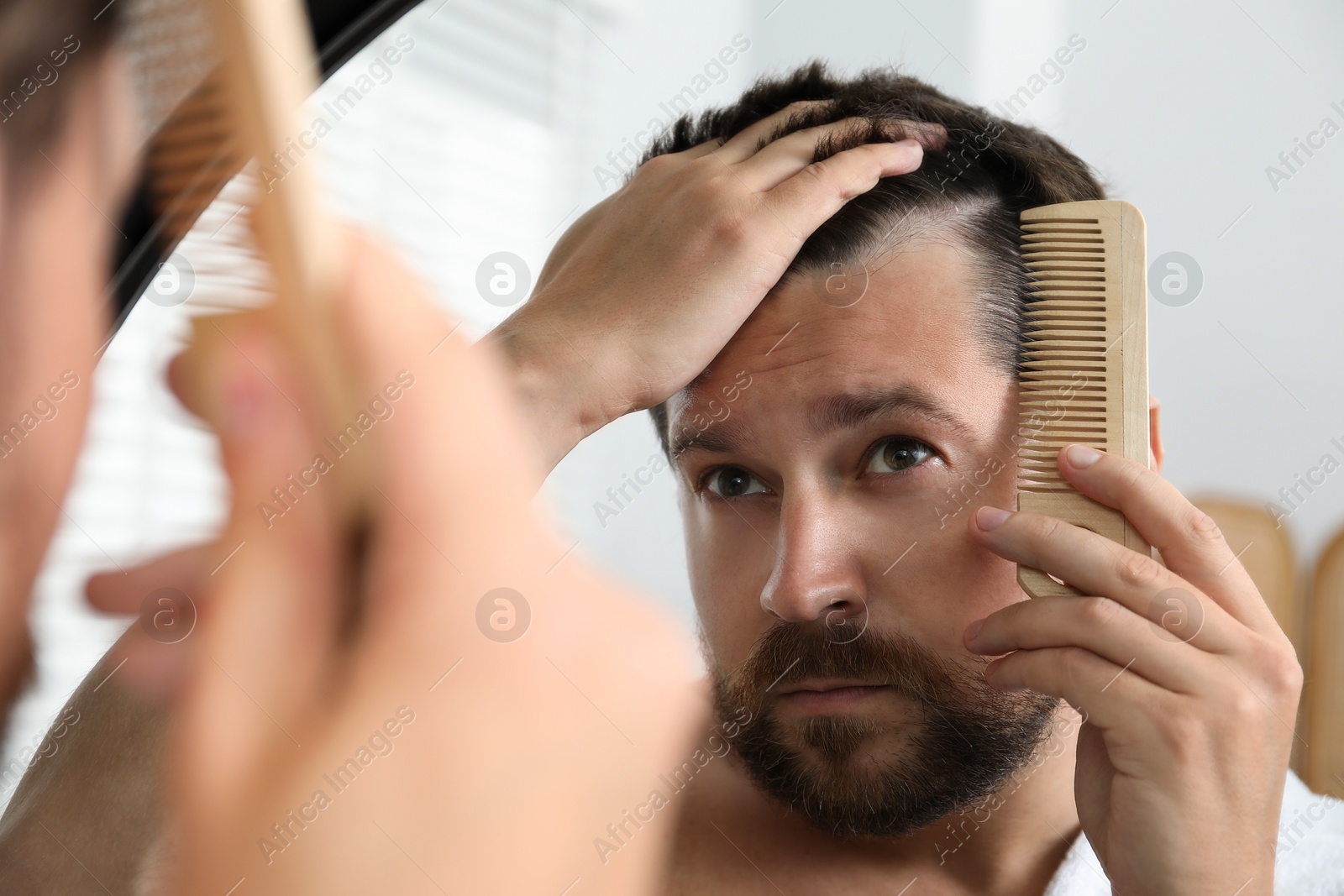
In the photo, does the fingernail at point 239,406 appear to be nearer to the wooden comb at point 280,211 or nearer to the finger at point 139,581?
the wooden comb at point 280,211

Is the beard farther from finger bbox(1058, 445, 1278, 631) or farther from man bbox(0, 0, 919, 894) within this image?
man bbox(0, 0, 919, 894)

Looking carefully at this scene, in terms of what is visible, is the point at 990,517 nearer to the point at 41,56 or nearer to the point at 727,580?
the point at 727,580

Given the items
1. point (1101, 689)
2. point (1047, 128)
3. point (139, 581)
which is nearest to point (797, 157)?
point (1101, 689)

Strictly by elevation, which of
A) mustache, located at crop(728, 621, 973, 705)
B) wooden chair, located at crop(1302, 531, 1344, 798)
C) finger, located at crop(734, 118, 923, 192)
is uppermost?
finger, located at crop(734, 118, 923, 192)

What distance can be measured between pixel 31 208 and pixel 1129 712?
65 cm

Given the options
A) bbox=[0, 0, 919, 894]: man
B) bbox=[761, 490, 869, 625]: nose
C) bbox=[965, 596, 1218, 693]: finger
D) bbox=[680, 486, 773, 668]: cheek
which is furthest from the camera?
bbox=[680, 486, 773, 668]: cheek

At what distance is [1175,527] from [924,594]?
20 centimetres

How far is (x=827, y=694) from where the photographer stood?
2.68 feet

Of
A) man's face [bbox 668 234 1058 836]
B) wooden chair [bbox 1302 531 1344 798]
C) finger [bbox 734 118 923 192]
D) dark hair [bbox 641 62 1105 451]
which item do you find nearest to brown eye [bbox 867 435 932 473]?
man's face [bbox 668 234 1058 836]

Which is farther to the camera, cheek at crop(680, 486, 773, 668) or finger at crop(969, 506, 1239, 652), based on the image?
cheek at crop(680, 486, 773, 668)

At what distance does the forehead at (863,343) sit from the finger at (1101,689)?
232mm

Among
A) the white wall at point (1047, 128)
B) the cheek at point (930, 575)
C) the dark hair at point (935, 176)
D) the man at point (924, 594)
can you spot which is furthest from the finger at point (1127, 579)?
the white wall at point (1047, 128)

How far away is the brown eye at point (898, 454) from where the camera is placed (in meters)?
0.81

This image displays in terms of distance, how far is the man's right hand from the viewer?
0.67 metres
